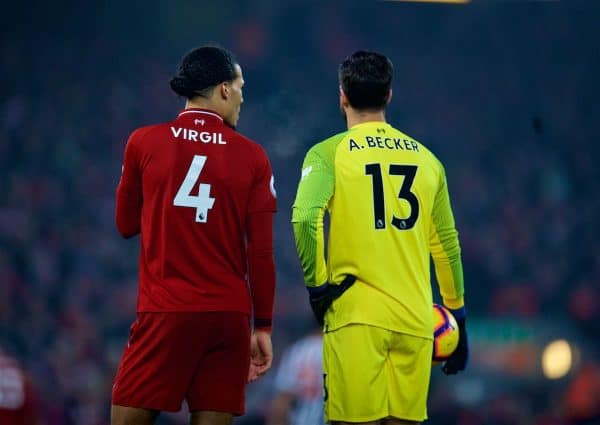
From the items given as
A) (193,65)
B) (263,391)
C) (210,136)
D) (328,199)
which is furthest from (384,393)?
(263,391)

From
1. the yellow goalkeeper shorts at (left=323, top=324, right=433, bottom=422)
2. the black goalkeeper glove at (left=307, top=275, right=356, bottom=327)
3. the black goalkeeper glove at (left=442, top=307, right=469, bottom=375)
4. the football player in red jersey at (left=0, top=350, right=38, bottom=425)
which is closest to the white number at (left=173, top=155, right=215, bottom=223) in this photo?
the black goalkeeper glove at (left=307, top=275, right=356, bottom=327)

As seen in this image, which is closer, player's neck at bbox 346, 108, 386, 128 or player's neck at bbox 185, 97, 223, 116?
player's neck at bbox 185, 97, 223, 116

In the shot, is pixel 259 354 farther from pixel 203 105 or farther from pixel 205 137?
pixel 203 105

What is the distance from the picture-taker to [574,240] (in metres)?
8.69

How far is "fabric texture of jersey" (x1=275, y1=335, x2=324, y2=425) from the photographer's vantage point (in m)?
6.72

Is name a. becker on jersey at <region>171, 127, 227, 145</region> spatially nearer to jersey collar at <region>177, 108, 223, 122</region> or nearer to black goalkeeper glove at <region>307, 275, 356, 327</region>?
jersey collar at <region>177, 108, 223, 122</region>

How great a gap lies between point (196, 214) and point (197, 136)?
0.81ft

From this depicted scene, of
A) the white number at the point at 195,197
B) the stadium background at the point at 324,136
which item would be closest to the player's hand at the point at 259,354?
the white number at the point at 195,197

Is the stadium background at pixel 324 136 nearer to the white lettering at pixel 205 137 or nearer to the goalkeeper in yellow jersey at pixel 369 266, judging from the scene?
the goalkeeper in yellow jersey at pixel 369 266

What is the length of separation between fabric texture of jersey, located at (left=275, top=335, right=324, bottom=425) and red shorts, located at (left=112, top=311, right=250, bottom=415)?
3.64 metres

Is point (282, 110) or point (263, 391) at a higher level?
point (282, 110)

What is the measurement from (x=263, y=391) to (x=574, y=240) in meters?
2.94

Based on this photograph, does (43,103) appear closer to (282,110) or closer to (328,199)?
(282,110)

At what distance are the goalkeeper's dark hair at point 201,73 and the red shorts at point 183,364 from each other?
696 mm
